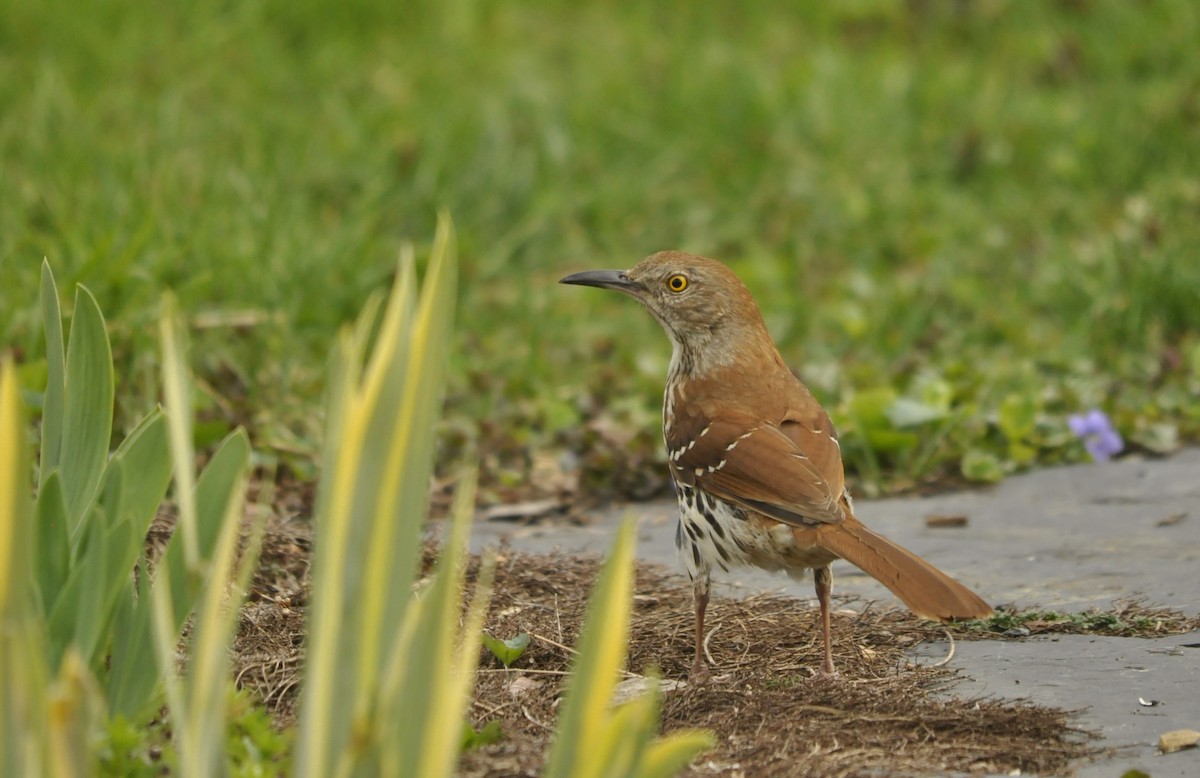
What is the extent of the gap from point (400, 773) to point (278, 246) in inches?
185

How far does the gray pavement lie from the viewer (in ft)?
10.2

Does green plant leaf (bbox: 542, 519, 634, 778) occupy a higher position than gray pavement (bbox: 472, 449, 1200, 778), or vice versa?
green plant leaf (bbox: 542, 519, 634, 778)

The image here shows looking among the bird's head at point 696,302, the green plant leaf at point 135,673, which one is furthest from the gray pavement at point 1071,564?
the green plant leaf at point 135,673

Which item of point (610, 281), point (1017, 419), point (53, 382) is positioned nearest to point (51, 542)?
point (53, 382)

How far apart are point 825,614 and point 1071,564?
121 centimetres

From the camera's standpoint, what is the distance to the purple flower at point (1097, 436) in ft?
18.3

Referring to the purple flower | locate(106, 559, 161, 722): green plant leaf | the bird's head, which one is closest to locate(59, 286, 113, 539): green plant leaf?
locate(106, 559, 161, 722): green plant leaf

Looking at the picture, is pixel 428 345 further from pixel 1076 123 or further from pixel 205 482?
pixel 1076 123

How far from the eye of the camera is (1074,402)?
6078 millimetres

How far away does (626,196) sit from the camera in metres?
8.37

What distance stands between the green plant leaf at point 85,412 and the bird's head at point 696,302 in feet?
6.63

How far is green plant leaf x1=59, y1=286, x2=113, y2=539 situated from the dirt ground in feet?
1.87

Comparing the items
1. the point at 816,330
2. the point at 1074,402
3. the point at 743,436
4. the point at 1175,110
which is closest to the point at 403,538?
the point at 743,436

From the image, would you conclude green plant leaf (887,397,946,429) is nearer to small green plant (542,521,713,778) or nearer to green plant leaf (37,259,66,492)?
green plant leaf (37,259,66,492)
